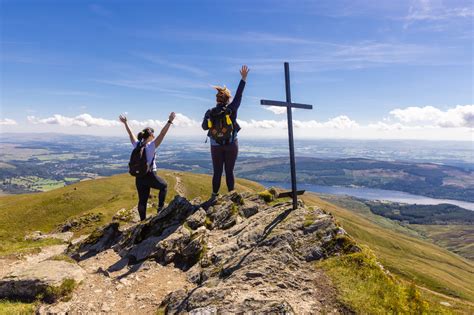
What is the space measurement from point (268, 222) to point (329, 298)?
224 inches

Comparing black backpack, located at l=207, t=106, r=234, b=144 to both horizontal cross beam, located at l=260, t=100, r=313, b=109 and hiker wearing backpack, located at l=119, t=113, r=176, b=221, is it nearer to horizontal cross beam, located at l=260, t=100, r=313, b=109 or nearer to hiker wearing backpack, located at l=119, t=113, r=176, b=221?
hiker wearing backpack, located at l=119, t=113, r=176, b=221

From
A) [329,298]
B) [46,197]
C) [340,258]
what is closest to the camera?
[329,298]

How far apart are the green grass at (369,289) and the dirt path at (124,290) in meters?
6.83

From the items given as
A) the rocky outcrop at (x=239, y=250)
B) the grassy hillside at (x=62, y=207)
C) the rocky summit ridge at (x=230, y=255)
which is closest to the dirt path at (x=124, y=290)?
the rocky summit ridge at (x=230, y=255)

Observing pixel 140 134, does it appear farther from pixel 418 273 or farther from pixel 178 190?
pixel 418 273

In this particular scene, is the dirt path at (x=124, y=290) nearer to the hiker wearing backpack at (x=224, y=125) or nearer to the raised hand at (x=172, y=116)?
the hiker wearing backpack at (x=224, y=125)

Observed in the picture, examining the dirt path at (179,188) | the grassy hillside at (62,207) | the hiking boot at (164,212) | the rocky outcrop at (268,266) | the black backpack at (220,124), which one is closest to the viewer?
the rocky outcrop at (268,266)

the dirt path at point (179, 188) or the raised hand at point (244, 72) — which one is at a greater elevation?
the raised hand at point (244, 72)

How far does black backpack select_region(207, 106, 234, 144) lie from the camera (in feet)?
54.6

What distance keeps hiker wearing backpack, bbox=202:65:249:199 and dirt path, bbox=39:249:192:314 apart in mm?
6735

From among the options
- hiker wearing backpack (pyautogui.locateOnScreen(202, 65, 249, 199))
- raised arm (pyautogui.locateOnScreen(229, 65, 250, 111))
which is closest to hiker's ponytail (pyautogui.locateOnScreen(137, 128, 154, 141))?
hiker wearing backpack (pyautogui.locateOnScreen(202, 65, 249, 199))

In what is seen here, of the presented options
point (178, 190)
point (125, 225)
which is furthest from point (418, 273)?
point (125, 225)

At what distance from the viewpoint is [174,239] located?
56.0 feet

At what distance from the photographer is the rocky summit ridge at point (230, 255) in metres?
10.5
